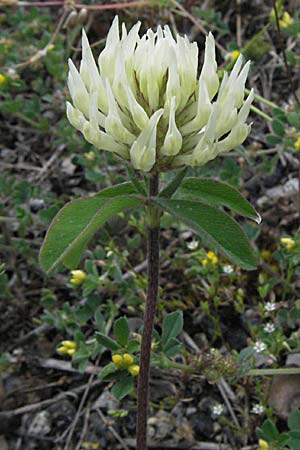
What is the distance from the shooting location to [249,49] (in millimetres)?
3252

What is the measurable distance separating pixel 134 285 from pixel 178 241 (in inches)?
15.1

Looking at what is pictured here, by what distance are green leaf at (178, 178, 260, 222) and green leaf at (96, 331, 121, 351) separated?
492 millimetres

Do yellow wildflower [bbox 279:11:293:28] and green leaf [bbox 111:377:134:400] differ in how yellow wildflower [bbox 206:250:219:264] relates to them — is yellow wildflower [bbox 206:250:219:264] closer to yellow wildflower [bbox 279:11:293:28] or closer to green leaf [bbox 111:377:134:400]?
green leaf [bbox 111:377:134:400]

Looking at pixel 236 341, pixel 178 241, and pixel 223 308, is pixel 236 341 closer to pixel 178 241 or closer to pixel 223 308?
pixel 223 308

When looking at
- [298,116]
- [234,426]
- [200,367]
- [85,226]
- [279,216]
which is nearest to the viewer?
[85,226]

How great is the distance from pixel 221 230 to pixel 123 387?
0.67 metres

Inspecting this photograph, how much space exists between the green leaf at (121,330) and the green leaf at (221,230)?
1.59 feet

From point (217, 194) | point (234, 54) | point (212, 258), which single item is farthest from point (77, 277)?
point (234, 54)

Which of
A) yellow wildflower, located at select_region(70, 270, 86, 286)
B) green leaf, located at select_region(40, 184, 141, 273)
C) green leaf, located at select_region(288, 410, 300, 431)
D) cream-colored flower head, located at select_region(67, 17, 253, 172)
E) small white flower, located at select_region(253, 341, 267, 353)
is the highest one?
cream-colored flower head, located at select_region(67, 17, 253, 172)

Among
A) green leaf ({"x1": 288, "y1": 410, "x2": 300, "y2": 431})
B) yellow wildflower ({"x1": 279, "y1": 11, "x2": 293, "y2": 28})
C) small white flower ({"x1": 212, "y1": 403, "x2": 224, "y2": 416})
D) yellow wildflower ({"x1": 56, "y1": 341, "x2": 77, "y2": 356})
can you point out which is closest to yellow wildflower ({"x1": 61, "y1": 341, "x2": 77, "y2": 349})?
yellow wildflower ({"x1": 56, "y1": 341, "x2": 77, "y2": 356})

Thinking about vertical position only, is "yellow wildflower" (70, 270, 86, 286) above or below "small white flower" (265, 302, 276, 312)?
above

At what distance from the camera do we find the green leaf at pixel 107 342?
6.03ft

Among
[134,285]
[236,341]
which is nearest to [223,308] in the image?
[236,341]

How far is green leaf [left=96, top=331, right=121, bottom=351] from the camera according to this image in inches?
72.3
